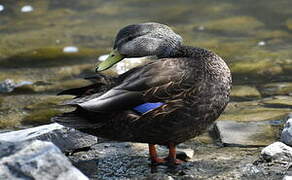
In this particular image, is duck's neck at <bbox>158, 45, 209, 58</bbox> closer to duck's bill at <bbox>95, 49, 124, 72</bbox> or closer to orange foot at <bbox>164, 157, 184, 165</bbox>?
duck's bill at <bbox>95, 49, 124, 72</bbox>

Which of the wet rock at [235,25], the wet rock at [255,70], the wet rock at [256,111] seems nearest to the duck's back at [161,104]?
the wet rock at [256,111]

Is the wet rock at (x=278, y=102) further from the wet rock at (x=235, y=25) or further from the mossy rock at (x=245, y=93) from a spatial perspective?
the wet rock at (x=235, y=25)

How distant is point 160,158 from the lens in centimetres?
455

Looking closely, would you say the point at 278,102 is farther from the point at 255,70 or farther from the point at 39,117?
the point at 39,117

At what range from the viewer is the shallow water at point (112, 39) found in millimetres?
6160

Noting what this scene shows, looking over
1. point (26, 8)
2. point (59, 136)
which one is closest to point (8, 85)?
point (59, 136)

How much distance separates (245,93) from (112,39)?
312 centimetres

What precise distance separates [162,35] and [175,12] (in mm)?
5741

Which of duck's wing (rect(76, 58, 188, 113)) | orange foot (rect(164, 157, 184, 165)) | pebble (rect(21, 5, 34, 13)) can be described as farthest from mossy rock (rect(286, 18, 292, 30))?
duck's wing (rect(76, 58, 188, 113))

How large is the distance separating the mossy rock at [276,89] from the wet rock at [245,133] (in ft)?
3.52

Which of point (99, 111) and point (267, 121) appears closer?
point (99, 111)

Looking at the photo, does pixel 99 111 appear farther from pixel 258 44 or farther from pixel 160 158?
pixel 258 44

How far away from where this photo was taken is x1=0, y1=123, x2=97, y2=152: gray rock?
4.54 meters

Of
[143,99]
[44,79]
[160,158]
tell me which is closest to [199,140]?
[160,158]
